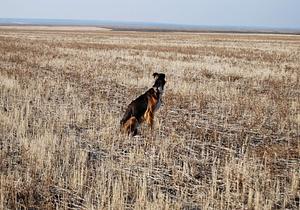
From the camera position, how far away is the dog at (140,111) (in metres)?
7.95

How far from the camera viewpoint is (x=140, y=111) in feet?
26.7

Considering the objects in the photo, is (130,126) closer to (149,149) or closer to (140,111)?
(140,111)

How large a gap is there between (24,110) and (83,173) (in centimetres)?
470

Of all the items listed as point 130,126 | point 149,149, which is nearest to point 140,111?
point 130,126

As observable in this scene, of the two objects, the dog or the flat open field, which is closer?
the flat open field

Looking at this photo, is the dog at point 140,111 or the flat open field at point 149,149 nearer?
the flat open field at point 149,149

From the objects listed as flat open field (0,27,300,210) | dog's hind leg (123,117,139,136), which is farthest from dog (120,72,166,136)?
flat open field (0,27,300,210)

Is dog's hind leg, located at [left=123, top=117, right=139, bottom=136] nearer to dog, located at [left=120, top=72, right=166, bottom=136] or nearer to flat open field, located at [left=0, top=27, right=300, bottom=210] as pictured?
dog, located at [left=120, top=72, right=166, bottom=136]

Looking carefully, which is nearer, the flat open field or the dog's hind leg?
the flat open field

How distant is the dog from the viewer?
7.95 metres

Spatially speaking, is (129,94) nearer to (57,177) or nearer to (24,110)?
(24,110)

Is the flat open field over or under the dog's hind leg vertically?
under

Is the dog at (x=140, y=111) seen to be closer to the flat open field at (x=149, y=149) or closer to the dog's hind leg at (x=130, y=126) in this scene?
the dog's hind leg at (x=130, y=126)

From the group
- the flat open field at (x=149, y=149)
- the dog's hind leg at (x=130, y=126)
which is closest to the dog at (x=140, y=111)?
the dog's hind leg at (x=130, y=126)
